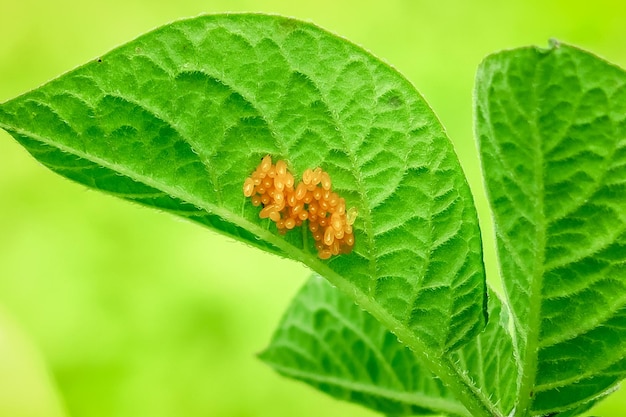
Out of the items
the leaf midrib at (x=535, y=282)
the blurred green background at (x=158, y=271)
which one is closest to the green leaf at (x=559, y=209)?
the leaf midrib at (x=535, y=282)

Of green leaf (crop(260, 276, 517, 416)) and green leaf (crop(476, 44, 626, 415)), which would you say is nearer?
green leaf (crop(476, 44, 626, 415))

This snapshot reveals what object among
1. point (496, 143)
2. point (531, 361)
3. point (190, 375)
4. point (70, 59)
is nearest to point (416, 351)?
point (531, 361)

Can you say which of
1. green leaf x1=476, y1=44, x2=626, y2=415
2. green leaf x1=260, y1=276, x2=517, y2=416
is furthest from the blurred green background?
green leaf x1=476, y1=44, x2=626, y2=415

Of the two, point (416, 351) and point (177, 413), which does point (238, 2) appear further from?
point (416, 351)

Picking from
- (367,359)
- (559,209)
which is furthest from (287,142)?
(367,359)

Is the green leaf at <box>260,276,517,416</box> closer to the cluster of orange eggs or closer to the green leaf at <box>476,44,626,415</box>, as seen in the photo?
the green leaf at <box>476,44,626,415</box>

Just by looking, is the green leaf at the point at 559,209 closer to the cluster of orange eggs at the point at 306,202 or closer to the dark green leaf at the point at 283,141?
the dark green leaf at the point at 283,141
